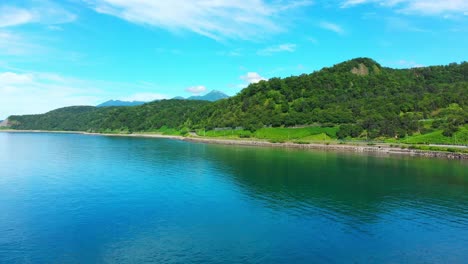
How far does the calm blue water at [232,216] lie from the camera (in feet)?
80.4

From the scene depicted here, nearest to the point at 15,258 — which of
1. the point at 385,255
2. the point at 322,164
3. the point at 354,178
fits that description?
the point at 385,255

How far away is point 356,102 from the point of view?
474 ft

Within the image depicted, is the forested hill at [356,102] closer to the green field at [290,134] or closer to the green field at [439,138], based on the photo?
the green field at [439,138]

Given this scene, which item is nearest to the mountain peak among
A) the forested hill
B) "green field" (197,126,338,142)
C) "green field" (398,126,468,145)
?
the forested hill

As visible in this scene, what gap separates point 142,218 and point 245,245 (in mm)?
11845

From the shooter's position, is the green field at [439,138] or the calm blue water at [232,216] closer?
the calm blue water at [232,216]

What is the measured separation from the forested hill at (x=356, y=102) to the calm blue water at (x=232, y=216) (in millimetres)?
57897

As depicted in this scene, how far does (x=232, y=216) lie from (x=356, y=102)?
12506 cm

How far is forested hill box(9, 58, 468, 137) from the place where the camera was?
115625 mm

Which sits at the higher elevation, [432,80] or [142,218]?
[432,80]

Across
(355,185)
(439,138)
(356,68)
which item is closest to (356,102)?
(439,138)

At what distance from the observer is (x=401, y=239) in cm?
2766

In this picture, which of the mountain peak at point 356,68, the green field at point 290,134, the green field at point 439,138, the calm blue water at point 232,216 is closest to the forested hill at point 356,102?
the mountain peak at point 356,68

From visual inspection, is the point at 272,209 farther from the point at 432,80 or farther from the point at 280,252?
the point at 432,80
